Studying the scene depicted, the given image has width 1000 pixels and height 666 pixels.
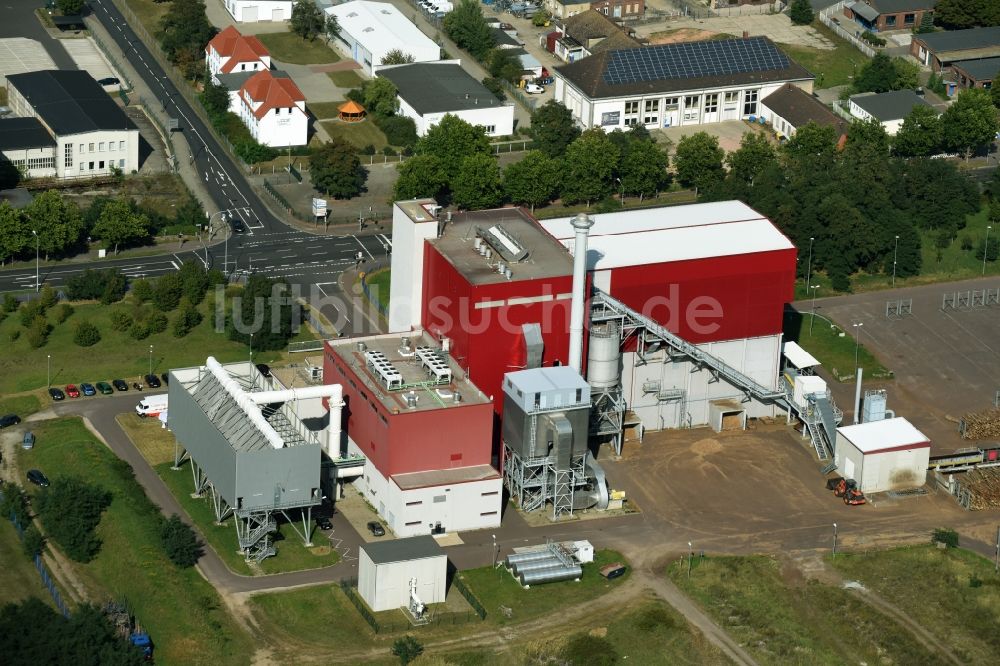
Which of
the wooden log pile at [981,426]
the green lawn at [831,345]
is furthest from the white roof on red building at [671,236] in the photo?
the wooden log pile at [981,426]

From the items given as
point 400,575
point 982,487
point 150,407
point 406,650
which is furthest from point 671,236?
point 406,650

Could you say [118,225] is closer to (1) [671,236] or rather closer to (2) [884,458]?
(1) [671,236]

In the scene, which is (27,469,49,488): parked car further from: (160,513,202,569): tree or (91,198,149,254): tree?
(91,198,149,254): tree

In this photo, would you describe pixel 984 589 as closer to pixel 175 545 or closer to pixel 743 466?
pixel 743 466

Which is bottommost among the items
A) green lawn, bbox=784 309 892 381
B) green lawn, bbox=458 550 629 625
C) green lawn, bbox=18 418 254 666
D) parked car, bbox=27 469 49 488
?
green lawn, bbox=784 309 892 381

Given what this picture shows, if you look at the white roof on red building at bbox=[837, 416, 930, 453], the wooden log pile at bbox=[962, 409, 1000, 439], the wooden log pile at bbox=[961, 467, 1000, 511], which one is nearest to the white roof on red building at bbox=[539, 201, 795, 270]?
the white roof on red building at bbox=[837, 416, 930, 453]
